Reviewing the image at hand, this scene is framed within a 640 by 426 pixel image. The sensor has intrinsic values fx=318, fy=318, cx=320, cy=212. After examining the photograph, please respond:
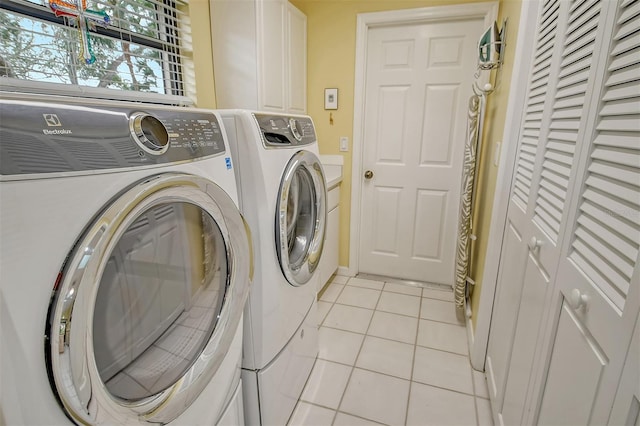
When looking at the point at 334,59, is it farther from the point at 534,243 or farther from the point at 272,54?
the point at 534,243

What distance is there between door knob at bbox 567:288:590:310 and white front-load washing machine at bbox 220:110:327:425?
0.82 m

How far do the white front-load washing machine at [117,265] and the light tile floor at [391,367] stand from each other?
65cm

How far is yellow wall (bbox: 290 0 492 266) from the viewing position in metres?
2.33

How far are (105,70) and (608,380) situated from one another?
1.82 metres

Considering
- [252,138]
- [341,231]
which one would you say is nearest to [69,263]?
[252,138]

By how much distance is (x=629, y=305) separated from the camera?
0.53 m

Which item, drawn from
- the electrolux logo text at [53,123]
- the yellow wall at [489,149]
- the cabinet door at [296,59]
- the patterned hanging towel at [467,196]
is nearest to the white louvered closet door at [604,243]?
the yellow wall at [489,149]

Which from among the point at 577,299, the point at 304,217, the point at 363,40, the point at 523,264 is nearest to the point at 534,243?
the point at 523,264

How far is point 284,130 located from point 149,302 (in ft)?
2.42

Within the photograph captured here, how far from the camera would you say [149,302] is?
802 mm

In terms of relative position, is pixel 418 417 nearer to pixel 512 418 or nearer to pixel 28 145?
pixel 512 418

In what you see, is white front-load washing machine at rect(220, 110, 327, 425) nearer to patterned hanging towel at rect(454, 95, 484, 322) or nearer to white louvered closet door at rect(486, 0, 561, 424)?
white louvered closet door at rect(486, 0, 561, 424)

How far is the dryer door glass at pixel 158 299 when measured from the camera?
685mm

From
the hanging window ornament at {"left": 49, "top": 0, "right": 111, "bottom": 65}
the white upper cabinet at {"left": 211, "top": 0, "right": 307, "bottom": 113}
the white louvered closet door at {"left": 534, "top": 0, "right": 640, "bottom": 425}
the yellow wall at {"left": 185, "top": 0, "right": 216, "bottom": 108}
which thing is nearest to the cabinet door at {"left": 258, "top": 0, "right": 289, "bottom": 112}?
the white upper cabinet at {"left": 211, "top": 0, "right": 307, "bottom": 113}
